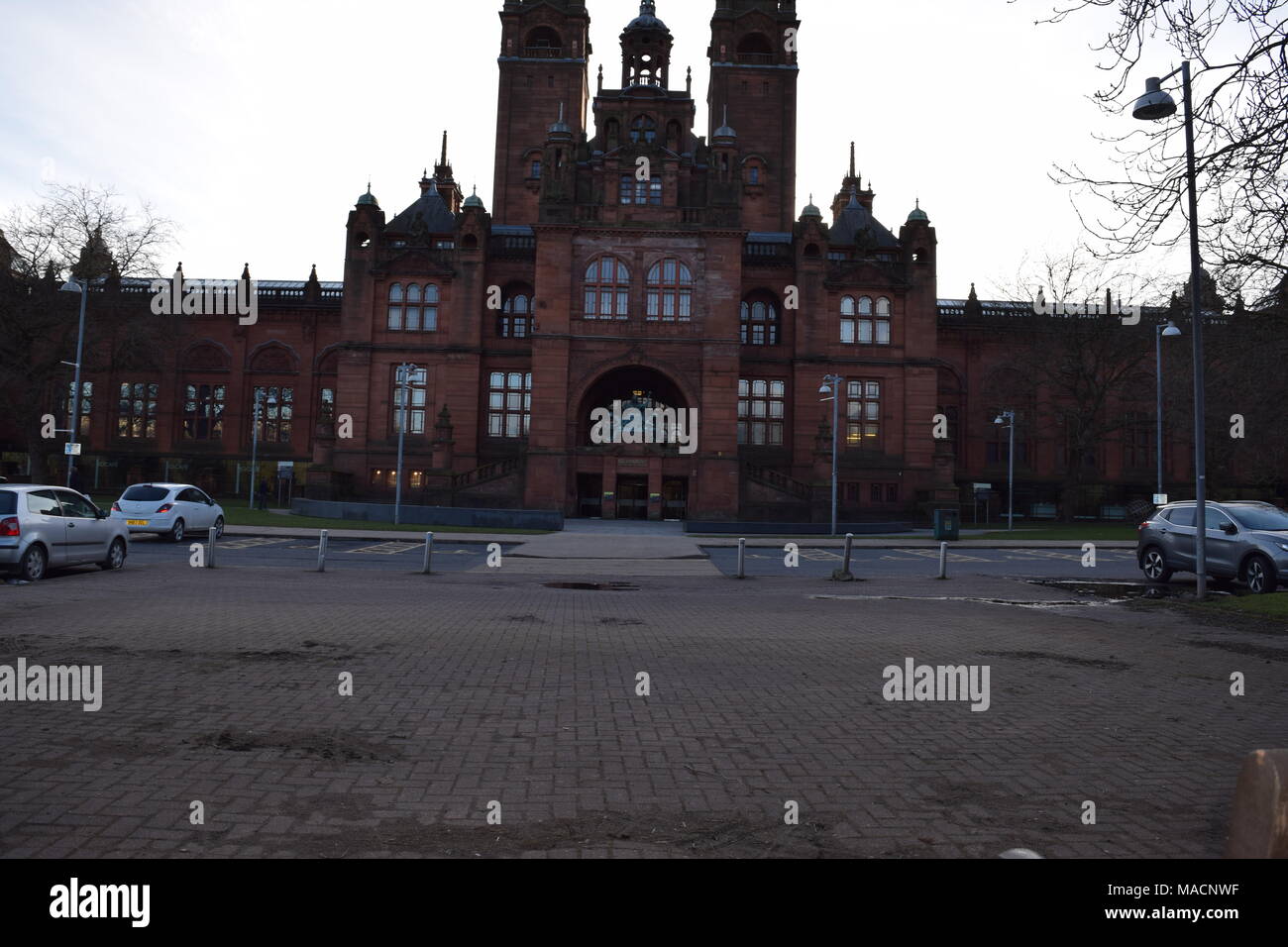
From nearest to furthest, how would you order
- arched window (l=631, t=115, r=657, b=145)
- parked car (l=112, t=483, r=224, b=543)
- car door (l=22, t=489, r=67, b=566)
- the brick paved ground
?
the brick paved ground, car door (l=22, t=489, r=67, b=566), parked car (l=112, t=483, r=224, b=543), arched window (l=631, t=115, r=657, b=145)

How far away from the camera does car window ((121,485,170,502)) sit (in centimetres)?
2502

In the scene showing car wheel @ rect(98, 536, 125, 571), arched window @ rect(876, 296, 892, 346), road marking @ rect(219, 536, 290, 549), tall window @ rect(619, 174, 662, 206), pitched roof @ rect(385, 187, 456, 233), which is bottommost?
road marking @ rect(219, 536, 290, 549)

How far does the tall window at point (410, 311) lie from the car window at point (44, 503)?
124ft

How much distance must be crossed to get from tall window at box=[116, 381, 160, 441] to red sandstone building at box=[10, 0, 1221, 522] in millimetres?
144

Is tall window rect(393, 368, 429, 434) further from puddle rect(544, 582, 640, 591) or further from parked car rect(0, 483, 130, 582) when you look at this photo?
puddle rect(544, 582, 640, 591)

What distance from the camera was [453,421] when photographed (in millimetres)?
50406

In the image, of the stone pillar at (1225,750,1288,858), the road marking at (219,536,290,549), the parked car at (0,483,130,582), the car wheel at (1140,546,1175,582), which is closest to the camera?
the stone pillar at (1225,750,1288,858)

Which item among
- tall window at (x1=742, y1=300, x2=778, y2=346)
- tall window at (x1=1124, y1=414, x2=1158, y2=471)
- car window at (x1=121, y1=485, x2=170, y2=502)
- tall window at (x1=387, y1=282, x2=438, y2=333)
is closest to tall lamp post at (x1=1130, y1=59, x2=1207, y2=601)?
car window at (x1=121, y1=485, x2=170, y2=502)

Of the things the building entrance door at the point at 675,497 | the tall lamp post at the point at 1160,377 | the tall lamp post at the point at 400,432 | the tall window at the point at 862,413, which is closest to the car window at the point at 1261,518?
the tall lamp post at the point at 1160,377

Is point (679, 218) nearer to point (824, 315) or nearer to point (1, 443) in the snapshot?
point (824, 315)

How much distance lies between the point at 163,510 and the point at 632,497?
1049 inches

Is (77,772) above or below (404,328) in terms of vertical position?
below

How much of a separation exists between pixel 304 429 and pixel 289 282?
38.7 ft
